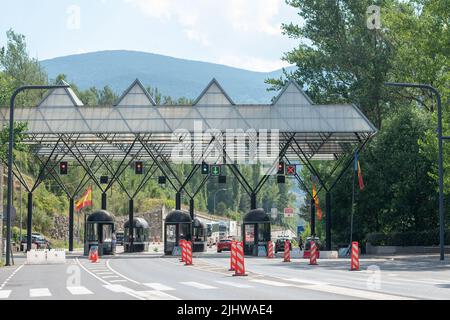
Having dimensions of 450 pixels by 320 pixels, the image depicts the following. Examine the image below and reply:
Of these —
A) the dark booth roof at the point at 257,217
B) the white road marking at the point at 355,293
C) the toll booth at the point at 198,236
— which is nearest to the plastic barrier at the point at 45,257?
the dark booth roof at the point at 257,217

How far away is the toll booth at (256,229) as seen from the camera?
66.0 meters

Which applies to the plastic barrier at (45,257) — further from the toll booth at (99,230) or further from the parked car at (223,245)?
the parked car at (223,245)

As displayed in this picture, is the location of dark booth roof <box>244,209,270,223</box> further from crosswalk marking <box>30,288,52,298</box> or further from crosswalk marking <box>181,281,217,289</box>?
crosswalk marking <box>30,288,52,298</box>

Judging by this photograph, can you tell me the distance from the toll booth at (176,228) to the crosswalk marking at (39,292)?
41.6 meters

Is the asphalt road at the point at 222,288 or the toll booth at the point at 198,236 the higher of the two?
the toll booth at the point at 198,236

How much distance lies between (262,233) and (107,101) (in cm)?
12062

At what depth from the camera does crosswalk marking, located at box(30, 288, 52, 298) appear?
23672 mm

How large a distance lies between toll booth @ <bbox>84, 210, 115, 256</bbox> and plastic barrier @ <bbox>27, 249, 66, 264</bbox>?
14.5 m

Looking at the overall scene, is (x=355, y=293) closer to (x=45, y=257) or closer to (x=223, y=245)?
(x=45, y=257)

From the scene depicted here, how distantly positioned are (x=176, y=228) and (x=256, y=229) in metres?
6.37

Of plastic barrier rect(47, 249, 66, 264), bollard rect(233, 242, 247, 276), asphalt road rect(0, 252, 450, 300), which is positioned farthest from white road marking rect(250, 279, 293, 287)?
plastic barrier rect(47, 249, 66, 264)
